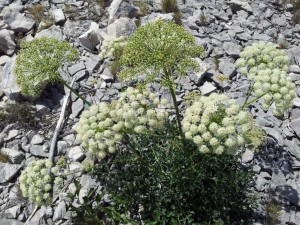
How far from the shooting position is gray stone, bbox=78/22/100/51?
34.5 feet

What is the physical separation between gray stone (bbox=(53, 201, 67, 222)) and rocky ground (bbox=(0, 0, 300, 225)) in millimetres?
19

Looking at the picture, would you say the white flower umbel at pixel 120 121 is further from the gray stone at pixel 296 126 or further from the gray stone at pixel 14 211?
the gray stone at pixel 296 126

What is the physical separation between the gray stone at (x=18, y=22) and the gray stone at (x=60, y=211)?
18.7 feet

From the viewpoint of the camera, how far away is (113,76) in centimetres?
979

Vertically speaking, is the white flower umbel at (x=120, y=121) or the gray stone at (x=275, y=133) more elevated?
the white flower umbel at (x=120, y=121)

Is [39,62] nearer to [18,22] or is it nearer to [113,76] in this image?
[113,76]

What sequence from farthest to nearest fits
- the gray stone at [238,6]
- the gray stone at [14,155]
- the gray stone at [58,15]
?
the gray stone at [238,6] < the gray stone at [58,15] < the gray stone at [14,155]

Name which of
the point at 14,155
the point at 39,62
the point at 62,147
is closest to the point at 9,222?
the point at 14,155

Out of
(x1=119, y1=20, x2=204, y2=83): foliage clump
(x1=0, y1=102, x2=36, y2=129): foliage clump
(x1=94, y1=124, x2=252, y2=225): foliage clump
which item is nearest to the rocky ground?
(x1=0, y1=102, x2=36, y2=129): foliage clump

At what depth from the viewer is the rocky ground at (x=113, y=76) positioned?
26.1 feet

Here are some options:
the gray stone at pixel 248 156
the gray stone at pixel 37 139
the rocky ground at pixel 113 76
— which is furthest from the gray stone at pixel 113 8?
the gray stone at pixel 248 156

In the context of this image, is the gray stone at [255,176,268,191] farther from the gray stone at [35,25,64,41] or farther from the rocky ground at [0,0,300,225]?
the gray stone at [35,25,64,41]

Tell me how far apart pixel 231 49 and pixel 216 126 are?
18.3ft

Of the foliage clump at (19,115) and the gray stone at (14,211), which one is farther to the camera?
the foliage clump at (19,115)
